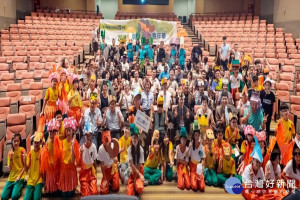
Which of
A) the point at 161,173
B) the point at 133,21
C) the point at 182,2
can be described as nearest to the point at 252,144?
the point at 161,173

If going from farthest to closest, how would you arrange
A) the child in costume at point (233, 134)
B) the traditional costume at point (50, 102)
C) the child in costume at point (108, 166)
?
the traditional costume at point (50, 102), the child in costume at point (233, 134), the child in costume at point (108, 166)

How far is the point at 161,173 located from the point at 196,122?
105 centimetres

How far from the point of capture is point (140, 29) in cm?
1283

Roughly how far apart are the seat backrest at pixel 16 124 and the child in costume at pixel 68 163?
176 centimetres

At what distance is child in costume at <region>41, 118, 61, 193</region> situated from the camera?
428cm

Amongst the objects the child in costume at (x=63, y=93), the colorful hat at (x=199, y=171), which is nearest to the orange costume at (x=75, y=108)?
the child in costume at (x=63, y=93)

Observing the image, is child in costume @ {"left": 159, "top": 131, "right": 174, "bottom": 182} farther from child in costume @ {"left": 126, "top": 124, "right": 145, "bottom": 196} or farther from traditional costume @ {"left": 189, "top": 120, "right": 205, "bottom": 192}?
child in costume @ {"left": 126, "top": 124, "right": 145, "bottom": 196}

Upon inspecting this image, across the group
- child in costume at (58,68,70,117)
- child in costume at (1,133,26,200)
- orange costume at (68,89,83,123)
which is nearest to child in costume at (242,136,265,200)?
orange costume at (68,89,83,123)

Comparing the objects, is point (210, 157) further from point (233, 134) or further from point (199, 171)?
point (233, 134)

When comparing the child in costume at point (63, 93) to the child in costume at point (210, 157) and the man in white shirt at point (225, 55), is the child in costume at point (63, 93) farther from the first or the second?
the man in white shirt at point (225, 55)

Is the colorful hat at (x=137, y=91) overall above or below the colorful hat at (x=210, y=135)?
above

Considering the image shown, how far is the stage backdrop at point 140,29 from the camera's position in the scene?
503 inches

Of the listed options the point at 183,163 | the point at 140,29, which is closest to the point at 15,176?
the point at 183,163

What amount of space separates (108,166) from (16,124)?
2354 mm
